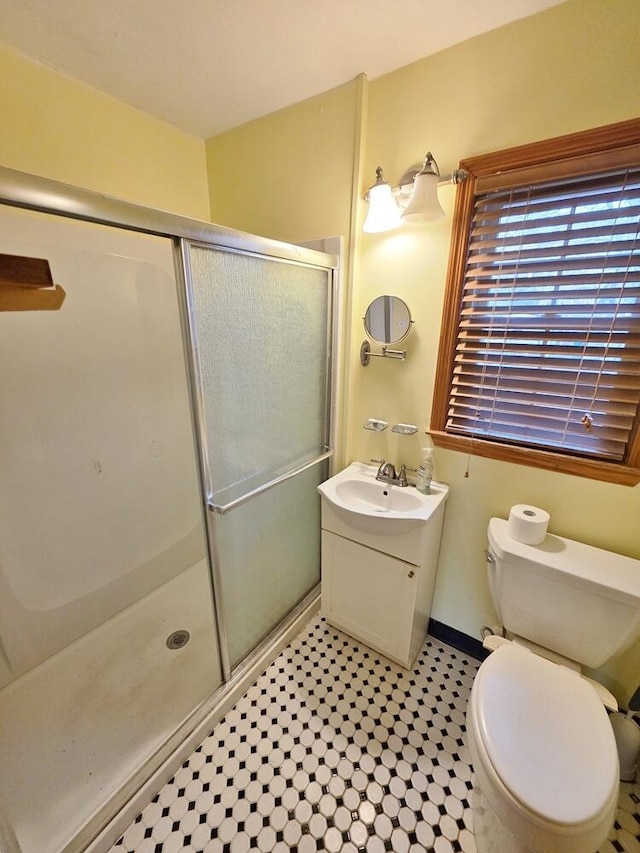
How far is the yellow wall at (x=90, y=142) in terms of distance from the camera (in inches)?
44.1

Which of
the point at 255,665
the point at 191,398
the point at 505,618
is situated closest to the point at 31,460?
the point at 191,398

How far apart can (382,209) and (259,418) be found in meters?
0.88

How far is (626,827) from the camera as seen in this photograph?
1008mm

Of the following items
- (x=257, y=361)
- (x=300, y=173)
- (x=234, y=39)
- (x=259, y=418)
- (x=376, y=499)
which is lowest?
(x=376, y=499)

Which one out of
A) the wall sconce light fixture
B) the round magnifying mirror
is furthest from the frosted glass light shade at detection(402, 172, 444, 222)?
the round magnifying mirror

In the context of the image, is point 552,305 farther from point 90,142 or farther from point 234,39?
point 90,142

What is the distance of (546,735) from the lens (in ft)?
2.79

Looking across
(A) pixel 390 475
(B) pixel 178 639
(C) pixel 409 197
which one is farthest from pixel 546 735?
(C) pixel 409 197

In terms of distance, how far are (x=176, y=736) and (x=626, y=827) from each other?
1439 millimetres

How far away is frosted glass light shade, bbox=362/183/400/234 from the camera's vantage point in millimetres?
1188

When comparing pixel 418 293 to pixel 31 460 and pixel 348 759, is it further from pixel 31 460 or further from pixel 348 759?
pixel 348 759

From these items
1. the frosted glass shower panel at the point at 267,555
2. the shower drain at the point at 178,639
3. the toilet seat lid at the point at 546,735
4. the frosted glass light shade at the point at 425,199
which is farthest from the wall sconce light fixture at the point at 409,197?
the shower drain at the point at 178,639

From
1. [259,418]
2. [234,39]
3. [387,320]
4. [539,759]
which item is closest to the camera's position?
[539,759]

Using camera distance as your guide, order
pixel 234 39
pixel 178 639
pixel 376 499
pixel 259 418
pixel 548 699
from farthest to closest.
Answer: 1. pixel 376 499
2. pixel 259 418
3. pixel 178 639
4. pixel 234 39
5. pixel 548 699
